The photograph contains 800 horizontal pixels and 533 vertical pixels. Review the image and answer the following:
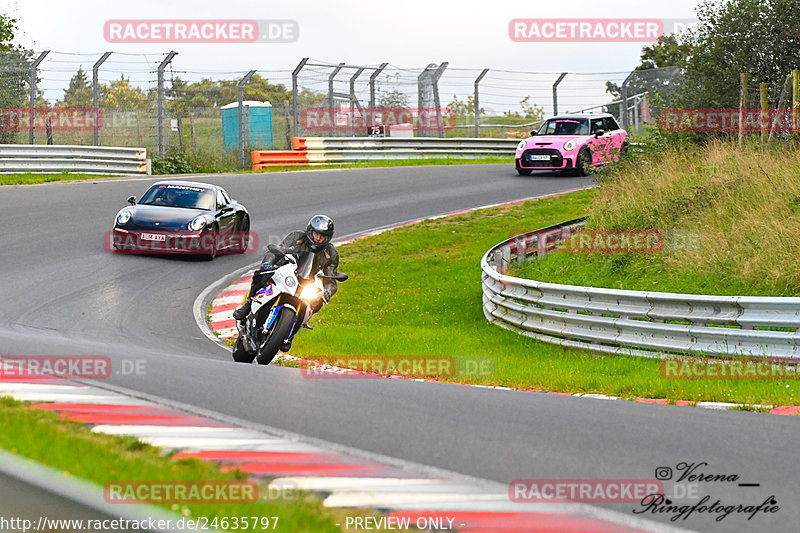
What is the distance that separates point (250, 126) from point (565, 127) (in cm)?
1055

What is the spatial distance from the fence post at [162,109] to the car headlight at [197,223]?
12.0 metres

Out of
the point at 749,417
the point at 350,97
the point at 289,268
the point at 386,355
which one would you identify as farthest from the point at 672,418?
the point at 350,97

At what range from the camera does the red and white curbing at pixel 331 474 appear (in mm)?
4195

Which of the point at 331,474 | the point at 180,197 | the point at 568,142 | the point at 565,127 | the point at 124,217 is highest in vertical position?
the point at 565,127

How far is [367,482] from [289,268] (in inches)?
203

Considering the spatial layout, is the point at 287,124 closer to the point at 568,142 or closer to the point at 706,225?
the point at 568,142

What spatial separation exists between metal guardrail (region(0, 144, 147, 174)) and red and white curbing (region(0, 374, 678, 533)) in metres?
21.1

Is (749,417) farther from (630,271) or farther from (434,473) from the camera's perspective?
(630,271)

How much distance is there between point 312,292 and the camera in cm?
960

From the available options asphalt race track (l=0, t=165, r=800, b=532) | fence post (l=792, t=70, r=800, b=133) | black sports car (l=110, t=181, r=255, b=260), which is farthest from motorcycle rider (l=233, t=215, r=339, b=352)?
fence post (l=792, t=70, r=800, b=133)

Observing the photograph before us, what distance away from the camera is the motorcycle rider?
9.62 metres

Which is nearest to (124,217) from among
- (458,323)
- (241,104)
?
(458,323)

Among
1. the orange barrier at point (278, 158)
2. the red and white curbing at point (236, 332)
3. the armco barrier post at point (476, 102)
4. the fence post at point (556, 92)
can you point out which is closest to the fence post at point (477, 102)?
the armco barrier post at point (476, 102)

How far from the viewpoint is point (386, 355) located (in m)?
11.5
